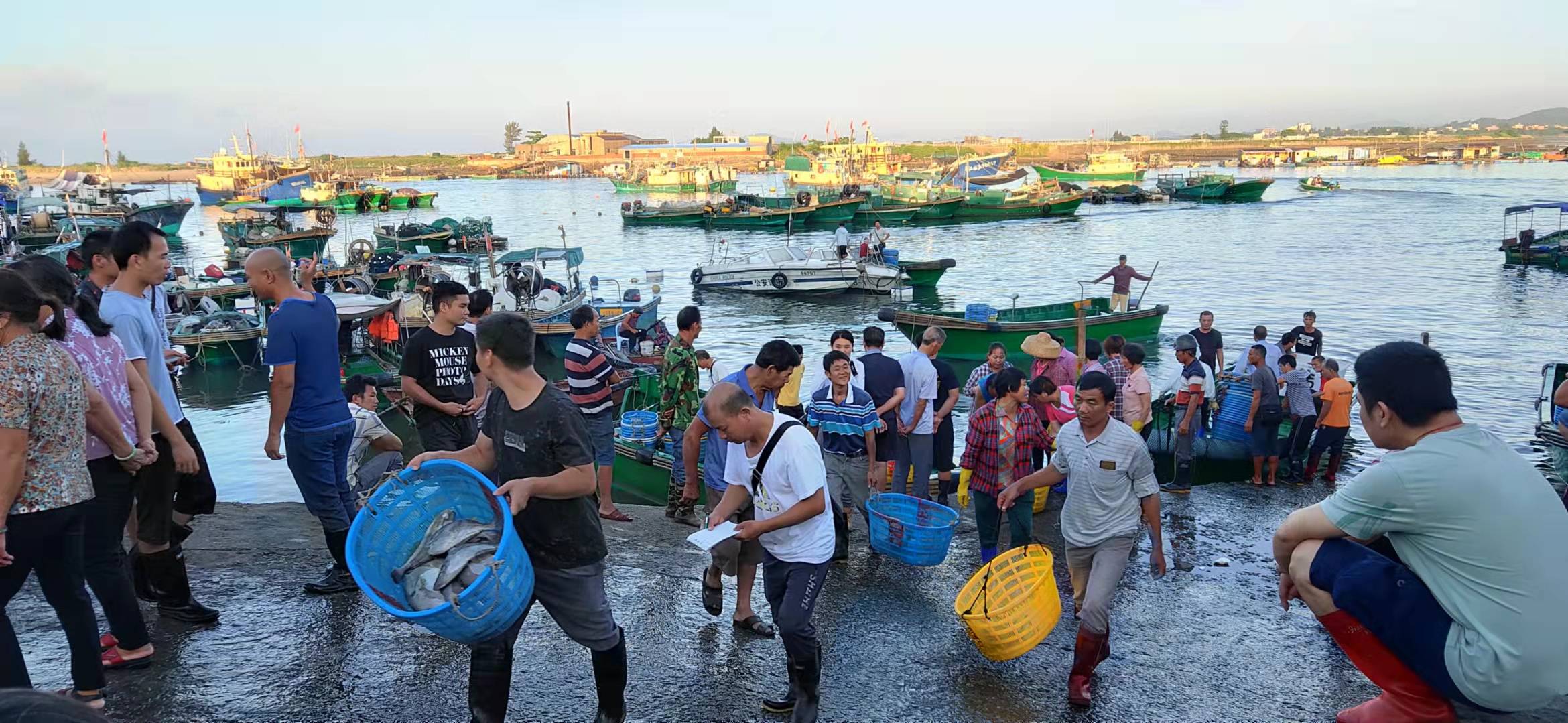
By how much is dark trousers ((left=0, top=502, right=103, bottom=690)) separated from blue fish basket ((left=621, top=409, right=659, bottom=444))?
5.79 metres

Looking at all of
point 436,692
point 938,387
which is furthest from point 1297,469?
point 436,692

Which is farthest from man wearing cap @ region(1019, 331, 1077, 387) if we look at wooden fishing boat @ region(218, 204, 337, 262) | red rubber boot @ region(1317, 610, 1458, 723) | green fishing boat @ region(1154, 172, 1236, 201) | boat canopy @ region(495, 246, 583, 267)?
green fishing boat @ region(1154, 172, 1236, 201)

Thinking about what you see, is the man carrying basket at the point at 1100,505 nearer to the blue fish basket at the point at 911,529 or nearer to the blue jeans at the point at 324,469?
the blue fish basket at the point at 911,529

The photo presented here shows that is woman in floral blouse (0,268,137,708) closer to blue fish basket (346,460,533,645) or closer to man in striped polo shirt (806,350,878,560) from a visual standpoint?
blue fish basket (346,460,533,645)

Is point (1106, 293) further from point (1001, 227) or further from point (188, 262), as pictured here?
point (188, 262)

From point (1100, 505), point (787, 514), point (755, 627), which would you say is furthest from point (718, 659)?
point (1100, 505)

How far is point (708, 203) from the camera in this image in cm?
6284

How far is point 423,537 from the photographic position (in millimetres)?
3510

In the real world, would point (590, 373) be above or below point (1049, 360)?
above

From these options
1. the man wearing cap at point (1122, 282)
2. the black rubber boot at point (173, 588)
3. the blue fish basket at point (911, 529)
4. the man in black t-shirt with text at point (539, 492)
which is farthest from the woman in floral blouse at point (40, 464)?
the man wearing cap at point (1122, 282)

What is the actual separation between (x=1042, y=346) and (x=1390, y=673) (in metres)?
5.55

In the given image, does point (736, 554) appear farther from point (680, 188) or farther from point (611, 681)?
point (680, 188)

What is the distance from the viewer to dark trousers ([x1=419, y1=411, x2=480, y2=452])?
224 inches

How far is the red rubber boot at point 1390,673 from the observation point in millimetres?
2986
